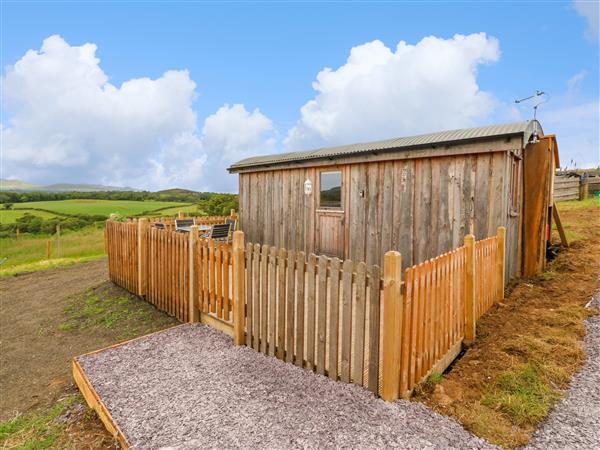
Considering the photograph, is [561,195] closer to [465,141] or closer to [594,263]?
[594,263]

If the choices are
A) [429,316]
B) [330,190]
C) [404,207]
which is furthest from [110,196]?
[429,316]

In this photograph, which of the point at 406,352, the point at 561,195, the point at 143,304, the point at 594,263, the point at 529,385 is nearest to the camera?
the point at 406,352

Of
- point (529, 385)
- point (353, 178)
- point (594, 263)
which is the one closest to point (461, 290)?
point (529, 385)

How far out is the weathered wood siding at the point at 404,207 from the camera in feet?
19.0

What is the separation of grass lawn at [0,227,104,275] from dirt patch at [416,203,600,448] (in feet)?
43.9

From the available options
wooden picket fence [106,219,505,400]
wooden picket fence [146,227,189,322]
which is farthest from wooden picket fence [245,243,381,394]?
wooden picket fence [146,227,189,322]

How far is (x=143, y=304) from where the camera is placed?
6758 mm

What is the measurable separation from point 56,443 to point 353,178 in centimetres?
659

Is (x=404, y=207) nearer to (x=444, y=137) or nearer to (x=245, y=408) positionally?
(x=444, y=137)

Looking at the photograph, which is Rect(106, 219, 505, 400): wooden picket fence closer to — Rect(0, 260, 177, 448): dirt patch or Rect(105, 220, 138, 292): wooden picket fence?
Rect(0, 260, 177, 448): dirt patch

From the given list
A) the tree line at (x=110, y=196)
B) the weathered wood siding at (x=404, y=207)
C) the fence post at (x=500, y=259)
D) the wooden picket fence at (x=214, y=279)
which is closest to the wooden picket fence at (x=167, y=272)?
the wooden picket fence at (x=214, y=279)

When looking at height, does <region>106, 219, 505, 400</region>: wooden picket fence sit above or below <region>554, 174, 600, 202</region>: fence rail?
below

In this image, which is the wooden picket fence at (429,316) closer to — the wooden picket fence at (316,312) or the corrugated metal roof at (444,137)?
the wooden picket fence at (316,312)

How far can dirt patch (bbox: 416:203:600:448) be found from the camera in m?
2.73
